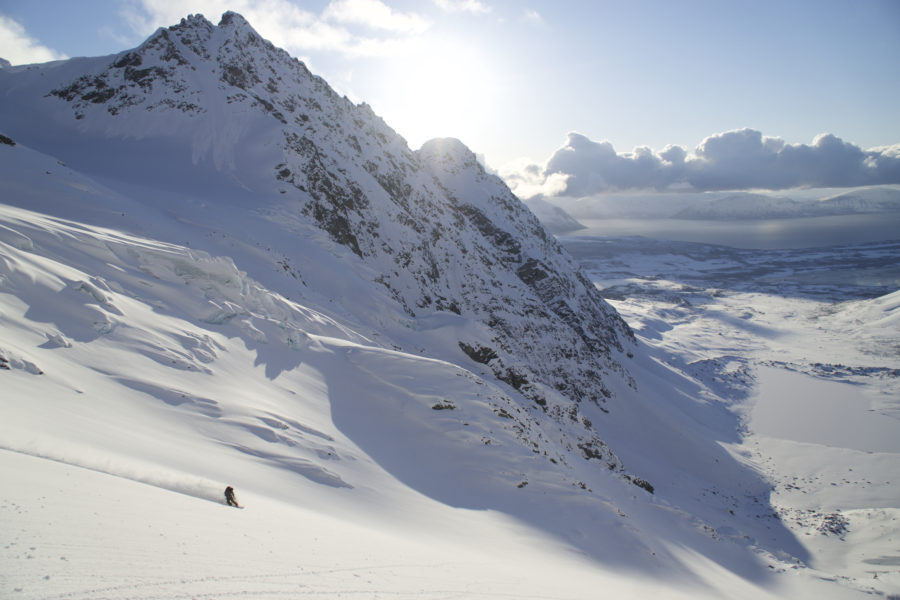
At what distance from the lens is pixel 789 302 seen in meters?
124

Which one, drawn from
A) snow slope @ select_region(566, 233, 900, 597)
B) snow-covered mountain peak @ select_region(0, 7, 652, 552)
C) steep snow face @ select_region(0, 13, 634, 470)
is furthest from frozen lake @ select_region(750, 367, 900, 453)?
steep snow face @ select_region(0, 13, 634, 470)

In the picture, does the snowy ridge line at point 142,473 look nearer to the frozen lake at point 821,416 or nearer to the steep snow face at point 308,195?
the steep snow face at point 308,195

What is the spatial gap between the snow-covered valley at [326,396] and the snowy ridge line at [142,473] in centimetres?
5

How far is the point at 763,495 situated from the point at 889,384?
45809mm

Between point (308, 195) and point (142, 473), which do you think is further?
point (308, 195)

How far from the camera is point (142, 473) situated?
5.64 m

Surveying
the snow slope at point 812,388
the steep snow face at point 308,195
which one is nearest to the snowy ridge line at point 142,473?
the steep snow face at point 308,195

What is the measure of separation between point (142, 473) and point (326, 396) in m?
7.69

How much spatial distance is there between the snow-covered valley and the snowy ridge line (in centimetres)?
5

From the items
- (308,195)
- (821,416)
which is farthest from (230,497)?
(821,416)

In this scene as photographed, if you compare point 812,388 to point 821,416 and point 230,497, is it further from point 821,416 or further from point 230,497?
point 230,497

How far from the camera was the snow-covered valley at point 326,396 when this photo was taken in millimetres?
5238

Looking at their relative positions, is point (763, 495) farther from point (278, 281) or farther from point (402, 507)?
point (278, 281)

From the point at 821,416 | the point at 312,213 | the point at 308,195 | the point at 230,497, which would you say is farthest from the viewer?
the point at 821,416
